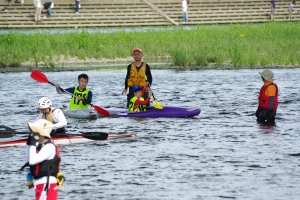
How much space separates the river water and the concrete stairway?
2875 centimetres

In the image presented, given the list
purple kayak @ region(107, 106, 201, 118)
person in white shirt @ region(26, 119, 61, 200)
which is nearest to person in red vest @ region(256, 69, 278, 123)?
purple kayak @ region(107, 106, 201, 118)

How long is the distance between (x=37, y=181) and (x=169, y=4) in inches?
2138

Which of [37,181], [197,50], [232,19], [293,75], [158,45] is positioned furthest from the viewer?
[232,19]

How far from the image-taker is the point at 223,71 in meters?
39.3

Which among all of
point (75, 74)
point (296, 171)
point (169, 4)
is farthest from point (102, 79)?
point (169, 4)

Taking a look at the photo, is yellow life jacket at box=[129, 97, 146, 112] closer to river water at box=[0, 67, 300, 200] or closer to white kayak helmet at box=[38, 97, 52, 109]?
river water at box=[0, 67, 300, 200]

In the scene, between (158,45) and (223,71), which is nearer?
(223,71)

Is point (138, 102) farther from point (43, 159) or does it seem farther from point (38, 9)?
point (38, 9)

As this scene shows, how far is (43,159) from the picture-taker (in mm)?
11352

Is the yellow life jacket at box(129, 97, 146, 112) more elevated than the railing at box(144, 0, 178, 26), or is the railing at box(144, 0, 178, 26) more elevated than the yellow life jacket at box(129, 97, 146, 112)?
the railing at box(144, 0, 178, 26)

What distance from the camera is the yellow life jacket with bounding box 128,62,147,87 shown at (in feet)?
77.7

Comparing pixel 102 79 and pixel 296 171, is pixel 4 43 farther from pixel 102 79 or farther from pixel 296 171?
pixel 296 171

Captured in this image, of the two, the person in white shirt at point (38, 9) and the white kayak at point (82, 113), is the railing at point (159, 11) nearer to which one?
the person in white shirt at point (38, 9)

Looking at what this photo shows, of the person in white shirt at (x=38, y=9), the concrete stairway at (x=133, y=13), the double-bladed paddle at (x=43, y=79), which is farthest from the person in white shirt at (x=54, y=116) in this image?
the concrete stairway at (x=133, y=13)
